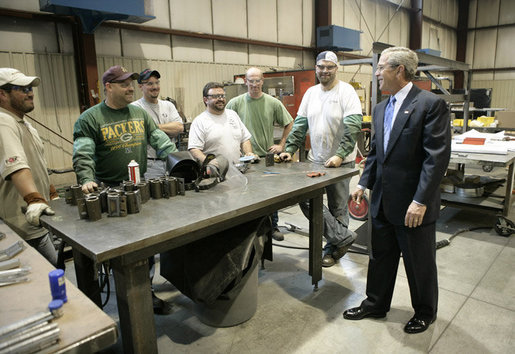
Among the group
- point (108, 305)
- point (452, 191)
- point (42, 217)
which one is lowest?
point (108, 305)

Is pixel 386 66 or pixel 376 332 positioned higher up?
pixel 386 66

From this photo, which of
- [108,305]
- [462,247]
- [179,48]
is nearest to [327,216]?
[462,247]

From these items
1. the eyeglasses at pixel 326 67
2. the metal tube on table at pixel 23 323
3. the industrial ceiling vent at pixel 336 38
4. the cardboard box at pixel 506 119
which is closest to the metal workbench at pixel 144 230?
the metal tube on table at pixel 23 323

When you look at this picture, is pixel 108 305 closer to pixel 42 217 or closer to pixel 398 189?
pixel 42 217

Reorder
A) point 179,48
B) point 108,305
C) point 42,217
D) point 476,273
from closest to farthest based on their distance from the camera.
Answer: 1. point 42,217
2. point 108,305
3. point 476,273
4. point 179,48

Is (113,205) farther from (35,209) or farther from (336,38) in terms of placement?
(336,38)

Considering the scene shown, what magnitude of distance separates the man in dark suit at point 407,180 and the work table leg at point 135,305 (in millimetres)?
1230

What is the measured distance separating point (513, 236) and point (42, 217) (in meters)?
3.78

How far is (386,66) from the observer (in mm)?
1804

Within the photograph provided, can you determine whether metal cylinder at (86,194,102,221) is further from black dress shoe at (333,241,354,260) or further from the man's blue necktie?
black dress shoe at (333,241,354,260)

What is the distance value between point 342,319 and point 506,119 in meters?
5.49

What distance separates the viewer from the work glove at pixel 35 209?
1564mm

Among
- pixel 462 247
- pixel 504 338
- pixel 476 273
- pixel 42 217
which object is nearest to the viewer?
pixel 42 217

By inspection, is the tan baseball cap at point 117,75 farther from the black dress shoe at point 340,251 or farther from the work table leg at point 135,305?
the black dress shoe at point 340,251
